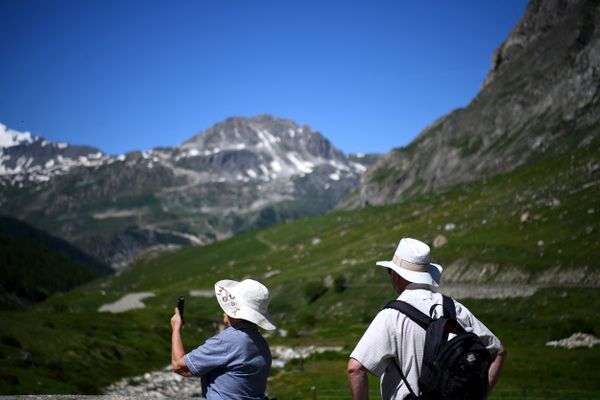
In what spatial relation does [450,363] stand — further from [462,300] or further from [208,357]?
[462,300]

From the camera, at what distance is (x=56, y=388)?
56500mm

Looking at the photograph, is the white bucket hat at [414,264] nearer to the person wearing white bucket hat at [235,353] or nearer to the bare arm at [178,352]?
the person wearing white bucket hat at [235,353]

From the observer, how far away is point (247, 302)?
11.2m

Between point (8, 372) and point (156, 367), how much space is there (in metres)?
26.6

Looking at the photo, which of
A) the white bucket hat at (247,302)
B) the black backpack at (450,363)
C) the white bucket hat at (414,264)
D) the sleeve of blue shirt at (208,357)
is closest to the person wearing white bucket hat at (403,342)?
the white bucket hat at (414,264)

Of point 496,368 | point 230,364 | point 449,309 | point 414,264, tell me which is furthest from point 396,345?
point 230,364

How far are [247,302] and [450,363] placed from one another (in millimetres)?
3991

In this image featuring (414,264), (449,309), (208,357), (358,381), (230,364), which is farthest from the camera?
(230,364)

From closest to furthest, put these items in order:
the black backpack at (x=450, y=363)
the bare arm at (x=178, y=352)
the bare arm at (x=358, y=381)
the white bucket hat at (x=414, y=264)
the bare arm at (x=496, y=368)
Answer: the black backpack at (x=450, y=363) < the bare arm at (x=358, y=381) < the bare arm at (x=496, y=368) < the white bucket hat at (x=414, y=264) < the bare arm at (x=178, y=352)

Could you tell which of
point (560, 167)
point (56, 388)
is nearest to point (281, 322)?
point (56, 388)

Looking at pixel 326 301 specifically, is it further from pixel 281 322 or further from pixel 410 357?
pixel 410 357

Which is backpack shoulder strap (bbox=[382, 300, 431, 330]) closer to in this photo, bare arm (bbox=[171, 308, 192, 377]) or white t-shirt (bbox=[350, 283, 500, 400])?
white t-shirt (bbox=[350, 283, 500, 400])

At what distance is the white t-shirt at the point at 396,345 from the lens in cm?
910

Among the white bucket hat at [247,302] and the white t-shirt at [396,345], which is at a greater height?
the white bucket hat at [247,302]
